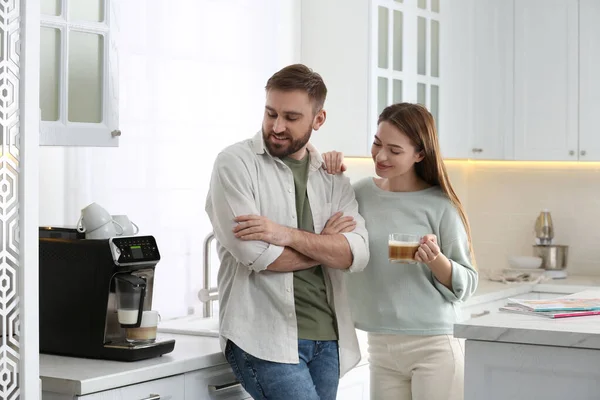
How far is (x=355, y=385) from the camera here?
139 inches

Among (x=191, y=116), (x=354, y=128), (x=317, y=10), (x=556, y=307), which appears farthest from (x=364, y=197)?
(x=317, y=10)

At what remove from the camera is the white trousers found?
2721 mm

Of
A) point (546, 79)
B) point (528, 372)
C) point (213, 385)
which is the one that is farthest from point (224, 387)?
point (546, 79)

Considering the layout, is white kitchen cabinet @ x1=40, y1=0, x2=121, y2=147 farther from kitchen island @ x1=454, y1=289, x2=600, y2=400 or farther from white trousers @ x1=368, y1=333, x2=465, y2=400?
kitchen island @ x1=454, y1=289, x2=600, y2=400

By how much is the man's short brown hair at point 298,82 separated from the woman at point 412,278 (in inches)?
8.9

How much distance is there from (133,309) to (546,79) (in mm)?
3251

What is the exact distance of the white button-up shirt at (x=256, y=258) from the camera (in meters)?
2.50

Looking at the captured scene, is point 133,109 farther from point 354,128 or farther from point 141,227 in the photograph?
point 354,128

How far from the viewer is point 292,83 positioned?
2561 millimetres

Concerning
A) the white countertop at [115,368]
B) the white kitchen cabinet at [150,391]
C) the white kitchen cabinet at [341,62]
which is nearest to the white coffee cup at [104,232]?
the white countertop at [115,368]

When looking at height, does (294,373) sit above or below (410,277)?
below

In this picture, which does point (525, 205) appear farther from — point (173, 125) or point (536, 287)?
point (173, 125)

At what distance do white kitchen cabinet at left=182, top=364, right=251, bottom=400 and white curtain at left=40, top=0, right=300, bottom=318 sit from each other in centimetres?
83

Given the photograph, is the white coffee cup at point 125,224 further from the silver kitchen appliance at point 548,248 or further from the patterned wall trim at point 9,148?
the silver kitchen appliance at point 548,248
